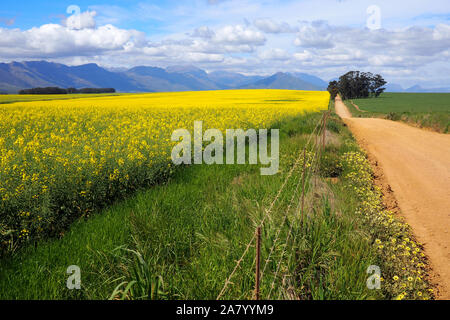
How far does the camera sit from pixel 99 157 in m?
6.73

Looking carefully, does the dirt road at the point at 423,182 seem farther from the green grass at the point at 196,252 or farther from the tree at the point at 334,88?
the tree at the point at 334,88

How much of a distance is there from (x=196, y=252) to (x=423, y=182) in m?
6.96

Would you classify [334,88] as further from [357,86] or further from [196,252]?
[196,252]

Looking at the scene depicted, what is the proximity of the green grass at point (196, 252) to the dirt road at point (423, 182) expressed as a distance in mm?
1221

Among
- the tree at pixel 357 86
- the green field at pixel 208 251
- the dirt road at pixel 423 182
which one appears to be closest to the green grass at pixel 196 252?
Result: the green field at pixel 208 251

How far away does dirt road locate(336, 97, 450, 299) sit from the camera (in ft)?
15.0

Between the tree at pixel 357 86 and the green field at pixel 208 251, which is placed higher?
the tree at pixel 357 86

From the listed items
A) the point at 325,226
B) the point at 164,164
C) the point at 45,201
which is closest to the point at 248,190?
the point at 325,226

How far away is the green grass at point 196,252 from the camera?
2.98 m

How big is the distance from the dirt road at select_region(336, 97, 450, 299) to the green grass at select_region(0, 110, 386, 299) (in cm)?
122

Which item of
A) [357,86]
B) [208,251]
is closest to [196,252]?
[208,251]

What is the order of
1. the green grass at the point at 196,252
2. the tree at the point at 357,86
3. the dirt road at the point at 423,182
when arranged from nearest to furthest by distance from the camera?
the green grass at the point at 196,252
the dirt road at the point at 423,182
the tree at the point at 357,86

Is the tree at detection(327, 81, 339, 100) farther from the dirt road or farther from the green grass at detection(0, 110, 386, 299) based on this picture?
the green grass at detection(0, 110, 386, 299)
